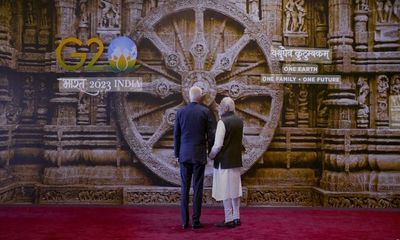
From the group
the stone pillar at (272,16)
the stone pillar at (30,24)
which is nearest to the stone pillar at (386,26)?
the stone pillar at (272,16)

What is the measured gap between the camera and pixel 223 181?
4.91 m

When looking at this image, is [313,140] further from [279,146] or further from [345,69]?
[345,69]

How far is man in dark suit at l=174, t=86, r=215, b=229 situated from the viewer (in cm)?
484

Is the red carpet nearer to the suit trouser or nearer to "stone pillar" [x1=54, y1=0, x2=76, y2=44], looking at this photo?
the suit trouser

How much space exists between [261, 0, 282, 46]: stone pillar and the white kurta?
236 centimetres

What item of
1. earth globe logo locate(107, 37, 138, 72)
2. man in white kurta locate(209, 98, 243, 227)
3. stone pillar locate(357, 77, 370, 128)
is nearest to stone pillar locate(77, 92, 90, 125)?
earth globe logo locate(107, 37, 138, 72)

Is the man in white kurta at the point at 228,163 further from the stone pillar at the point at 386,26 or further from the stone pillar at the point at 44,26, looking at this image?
the stone pillar at the point at 44,26

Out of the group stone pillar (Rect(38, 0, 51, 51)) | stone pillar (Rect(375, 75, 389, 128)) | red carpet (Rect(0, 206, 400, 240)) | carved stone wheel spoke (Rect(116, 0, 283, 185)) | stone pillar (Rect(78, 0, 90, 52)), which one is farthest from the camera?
stone pillar (Rect(38, 0, 51, 51))

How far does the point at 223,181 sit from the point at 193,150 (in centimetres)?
45

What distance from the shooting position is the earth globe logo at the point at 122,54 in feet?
21.7

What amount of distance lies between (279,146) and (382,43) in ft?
6.59

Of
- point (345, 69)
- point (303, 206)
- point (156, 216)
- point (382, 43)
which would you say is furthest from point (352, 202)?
point (156, 216)

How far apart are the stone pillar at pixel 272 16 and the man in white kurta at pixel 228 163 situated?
2177 mm

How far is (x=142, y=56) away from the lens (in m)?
6.79
